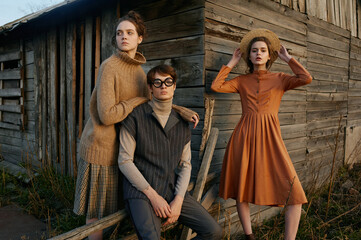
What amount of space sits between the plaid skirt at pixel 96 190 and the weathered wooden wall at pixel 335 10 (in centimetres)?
328

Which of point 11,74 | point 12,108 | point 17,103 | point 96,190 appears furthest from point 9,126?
point 96,190

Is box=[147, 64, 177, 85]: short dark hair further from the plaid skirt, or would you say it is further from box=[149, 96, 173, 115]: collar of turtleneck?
→ the plaid skirt

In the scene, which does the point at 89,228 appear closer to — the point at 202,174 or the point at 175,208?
the point at 175,208

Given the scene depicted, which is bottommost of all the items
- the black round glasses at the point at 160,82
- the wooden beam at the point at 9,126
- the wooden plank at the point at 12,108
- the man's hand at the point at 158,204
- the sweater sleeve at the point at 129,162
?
the man's hand at the point at 158,204

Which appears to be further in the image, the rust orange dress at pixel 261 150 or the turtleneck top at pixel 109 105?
the rust orange dress at pixel 261 150

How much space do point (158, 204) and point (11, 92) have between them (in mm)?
5528

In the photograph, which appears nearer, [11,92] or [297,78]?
[297,78]

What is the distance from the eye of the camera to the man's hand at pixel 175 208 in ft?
6.68

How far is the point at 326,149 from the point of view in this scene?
5480mm

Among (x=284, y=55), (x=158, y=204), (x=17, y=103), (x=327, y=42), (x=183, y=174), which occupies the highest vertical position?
(x=327, y=42)

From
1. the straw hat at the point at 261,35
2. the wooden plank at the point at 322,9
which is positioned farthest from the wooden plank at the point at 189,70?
the wooden plank at the point at 322,9

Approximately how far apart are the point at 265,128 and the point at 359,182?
376cm

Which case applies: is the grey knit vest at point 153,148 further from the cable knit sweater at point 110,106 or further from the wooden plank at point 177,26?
the wooden plank at point 177,26

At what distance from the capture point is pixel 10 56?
6.27 metres
